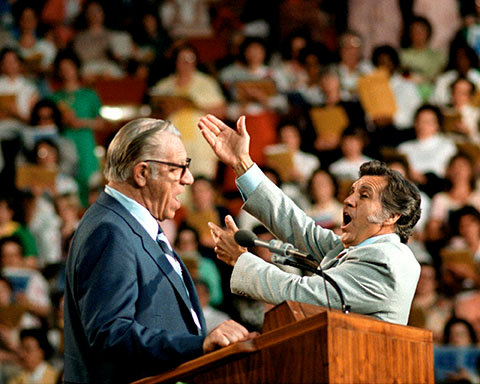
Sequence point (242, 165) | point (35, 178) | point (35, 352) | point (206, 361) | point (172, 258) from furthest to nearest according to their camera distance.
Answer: point (35, 178)
point (35, 352)
point (242, 165)
point (172, 258)
point (206, 361)

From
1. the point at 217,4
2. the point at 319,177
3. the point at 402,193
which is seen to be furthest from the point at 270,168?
the point at 402,193

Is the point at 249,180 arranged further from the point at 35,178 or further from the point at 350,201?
the point at 35,178

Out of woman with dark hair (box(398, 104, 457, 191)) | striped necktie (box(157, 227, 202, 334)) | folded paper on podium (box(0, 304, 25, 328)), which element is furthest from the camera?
woman with dark hair (box(398, 104, 457, 191))

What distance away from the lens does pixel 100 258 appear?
2.57 metres

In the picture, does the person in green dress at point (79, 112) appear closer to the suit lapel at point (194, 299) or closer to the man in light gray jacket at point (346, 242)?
the man in light gray jacket at point (346, 242)

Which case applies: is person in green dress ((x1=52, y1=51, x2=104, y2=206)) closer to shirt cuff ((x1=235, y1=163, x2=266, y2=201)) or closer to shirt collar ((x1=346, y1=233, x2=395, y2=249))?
shirt cuff ((x1=235, y1=163, x2=266, y2=201))

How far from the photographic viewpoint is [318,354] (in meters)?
2.12

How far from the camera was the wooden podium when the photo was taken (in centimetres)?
212

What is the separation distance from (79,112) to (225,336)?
5.33 m

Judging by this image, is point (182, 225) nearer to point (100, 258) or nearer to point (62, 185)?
point (62, 185)

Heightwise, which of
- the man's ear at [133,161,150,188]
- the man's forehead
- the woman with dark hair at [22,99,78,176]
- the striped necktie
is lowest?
the striped necktie

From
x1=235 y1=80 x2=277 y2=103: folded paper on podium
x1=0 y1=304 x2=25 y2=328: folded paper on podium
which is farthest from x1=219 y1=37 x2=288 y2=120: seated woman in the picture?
x1=0 y1=304 x2=25 y2=328: folded paper on podium

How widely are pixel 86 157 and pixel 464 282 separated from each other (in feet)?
9.46

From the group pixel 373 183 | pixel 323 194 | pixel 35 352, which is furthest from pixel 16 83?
pixel 373 183
